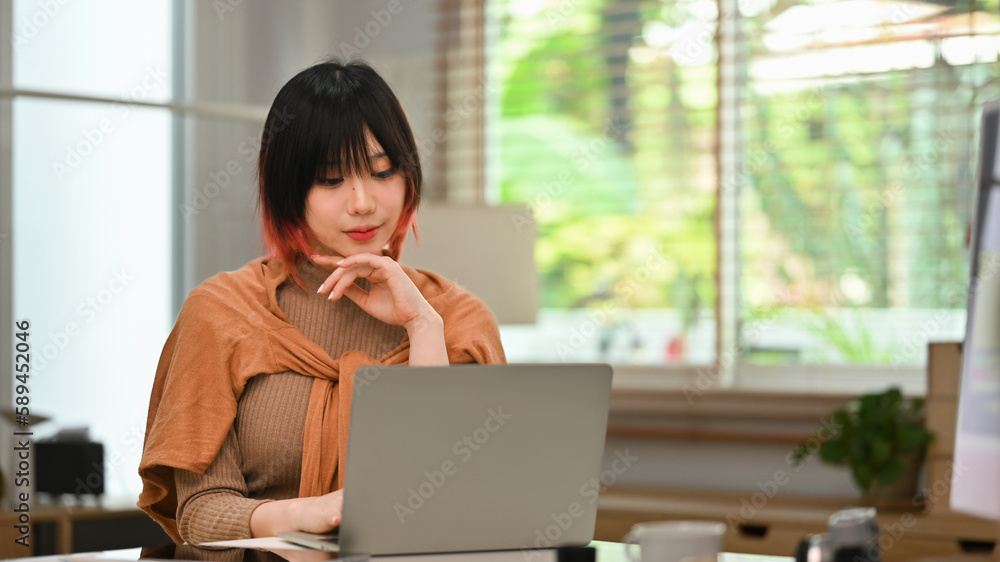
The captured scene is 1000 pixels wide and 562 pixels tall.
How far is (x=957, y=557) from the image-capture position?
91.4 inches

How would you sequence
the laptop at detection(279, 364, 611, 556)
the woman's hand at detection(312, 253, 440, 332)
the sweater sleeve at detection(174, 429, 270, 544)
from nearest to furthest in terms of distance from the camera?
the laptop at detection(279, 364, 611, 556), the sweater sleeve at detection(174, 429, 270, 544), the woman's hand at detection(312, 253, 440, 332)

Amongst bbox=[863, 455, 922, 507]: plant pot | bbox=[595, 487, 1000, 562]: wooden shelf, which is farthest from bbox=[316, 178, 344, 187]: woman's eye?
bbox=[863, 455, 922, 507]: plant pot

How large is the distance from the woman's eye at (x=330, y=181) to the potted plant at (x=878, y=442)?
1808mm

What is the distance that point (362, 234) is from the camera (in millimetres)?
1400

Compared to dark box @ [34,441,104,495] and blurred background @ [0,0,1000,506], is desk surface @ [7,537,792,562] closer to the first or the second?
dark box @ [34,441,104,495]

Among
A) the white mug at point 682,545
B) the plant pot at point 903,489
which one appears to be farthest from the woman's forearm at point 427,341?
the plant pot at point 903,489

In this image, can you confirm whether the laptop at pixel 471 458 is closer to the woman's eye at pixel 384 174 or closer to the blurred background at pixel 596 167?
the woman's eye at pixel 384 174

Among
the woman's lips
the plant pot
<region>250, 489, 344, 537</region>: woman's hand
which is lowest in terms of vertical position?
the plant pot

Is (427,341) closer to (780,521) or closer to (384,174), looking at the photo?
(384,174)

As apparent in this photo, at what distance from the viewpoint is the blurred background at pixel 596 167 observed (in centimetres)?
264

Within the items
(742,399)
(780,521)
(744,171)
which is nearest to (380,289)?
(780,521)

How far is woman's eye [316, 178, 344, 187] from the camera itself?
137cm

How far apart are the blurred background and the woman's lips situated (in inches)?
54.2

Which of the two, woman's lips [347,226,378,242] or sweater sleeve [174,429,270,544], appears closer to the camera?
sweater sleeve [174,429,270,544]
